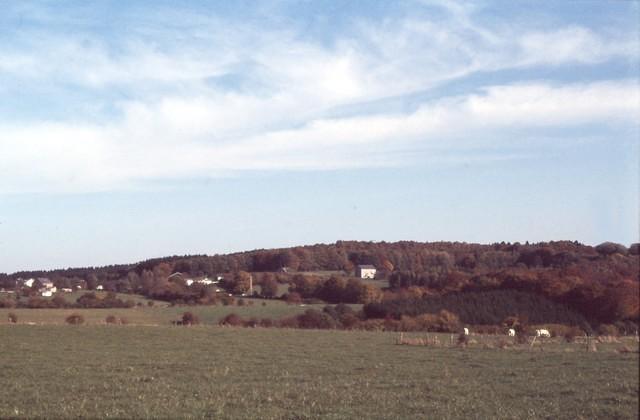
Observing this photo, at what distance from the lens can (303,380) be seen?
A: 2159 centimetres

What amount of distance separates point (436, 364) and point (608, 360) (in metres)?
7.05

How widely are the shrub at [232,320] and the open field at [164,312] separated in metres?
0.82

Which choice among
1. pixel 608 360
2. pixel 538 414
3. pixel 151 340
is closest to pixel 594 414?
pixel 538 414

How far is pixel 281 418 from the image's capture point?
543 inches

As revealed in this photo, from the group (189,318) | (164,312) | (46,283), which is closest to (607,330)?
(189,318)

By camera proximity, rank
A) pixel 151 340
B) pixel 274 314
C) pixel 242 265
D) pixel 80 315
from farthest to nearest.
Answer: pixel 242 265 < pixel 274 314 < pixel 80 315 < pixel 151 340

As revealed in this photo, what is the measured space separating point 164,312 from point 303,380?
48305 mm

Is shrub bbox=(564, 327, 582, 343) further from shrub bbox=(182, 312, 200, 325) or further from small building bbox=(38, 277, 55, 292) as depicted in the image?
small building bbox=(38, 277, 55, 292)

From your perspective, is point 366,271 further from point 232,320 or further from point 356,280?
point 232,320

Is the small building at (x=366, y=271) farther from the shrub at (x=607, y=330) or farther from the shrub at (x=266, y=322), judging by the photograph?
the shrub at (x=607, y=330)

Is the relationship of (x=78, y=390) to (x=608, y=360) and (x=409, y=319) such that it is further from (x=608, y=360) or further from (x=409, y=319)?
(x=409, y=319)

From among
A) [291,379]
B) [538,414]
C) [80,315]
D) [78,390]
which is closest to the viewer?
[538,414]

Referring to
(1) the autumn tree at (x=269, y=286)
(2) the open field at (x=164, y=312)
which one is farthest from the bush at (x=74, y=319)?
(1) the autumn tree at (x=269, y=286)

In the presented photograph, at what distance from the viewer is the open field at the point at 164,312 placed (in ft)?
200
